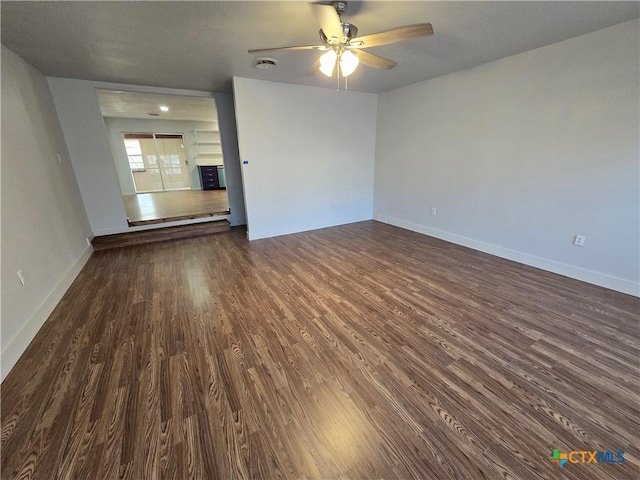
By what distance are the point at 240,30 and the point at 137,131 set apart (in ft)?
26.3

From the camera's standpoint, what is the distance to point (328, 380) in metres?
1.58

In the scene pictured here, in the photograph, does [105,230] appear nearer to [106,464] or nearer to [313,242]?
[313,242]

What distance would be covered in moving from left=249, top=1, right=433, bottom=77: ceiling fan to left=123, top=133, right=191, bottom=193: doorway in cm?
853

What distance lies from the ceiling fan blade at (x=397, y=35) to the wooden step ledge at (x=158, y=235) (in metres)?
3.77

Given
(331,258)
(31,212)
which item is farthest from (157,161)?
(331,258)

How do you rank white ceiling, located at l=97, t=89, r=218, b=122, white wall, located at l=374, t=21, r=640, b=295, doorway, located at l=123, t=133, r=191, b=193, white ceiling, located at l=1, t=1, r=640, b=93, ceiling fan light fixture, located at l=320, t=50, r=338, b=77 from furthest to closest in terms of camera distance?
doorway, located at l=123, t=133, r=191, b=193, white ceiling, located at l=97, t=89, r=218, b=122, white wall, located at l=374, t=21, r=640, b=295, ceiling fan light fixture, located at l=320, t=50, r=338, b=77, white ceiling, located at l=1, t=1, r=640, b=93

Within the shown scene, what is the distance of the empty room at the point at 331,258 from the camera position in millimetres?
1274

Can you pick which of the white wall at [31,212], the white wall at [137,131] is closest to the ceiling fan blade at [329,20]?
the white wall at [31,212]

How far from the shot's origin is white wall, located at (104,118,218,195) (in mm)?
7836

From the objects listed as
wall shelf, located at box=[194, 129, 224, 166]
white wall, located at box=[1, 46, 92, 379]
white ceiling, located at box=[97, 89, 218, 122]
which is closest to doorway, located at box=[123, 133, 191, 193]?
wall shelf, located at box=[194, 129, 224, 166]

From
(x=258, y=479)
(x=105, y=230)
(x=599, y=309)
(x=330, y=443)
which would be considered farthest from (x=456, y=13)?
(x=105, y=230)

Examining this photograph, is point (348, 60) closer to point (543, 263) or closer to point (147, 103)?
point (543, 263)

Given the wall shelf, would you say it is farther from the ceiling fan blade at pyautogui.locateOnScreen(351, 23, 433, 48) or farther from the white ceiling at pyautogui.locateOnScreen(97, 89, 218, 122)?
the ceiling fan blade at pyautogui.locateOnScreen(351, 23, 433, 48)

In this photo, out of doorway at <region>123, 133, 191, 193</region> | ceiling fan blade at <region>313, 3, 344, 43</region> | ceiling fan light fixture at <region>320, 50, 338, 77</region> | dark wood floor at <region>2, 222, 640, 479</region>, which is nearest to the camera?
dark wood floor at <region>2, 222, 640, 479</region>
